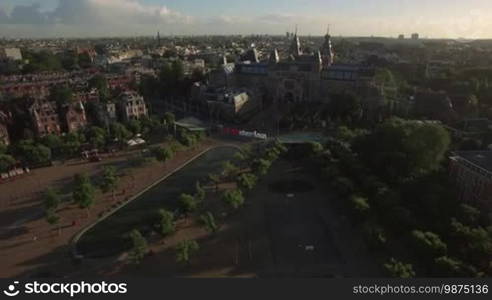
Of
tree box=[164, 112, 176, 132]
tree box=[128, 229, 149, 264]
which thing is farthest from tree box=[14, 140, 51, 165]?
tree box=[128, 229, 149, 264]

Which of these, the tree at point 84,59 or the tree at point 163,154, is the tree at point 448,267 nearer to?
the tree at point 163,154

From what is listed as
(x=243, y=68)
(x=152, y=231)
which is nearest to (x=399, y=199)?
(x=152, y=231)

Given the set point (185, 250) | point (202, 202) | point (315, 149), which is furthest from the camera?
point (315, 149)

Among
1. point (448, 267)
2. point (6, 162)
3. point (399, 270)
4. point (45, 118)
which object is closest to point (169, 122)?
point (45, 118)

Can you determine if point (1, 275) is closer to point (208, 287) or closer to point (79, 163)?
point (208, 287)

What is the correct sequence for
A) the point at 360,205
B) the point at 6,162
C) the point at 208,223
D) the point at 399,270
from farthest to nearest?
the point at 6,162 < the point at 360,205 < the point at 208,223 < the point at 399,270

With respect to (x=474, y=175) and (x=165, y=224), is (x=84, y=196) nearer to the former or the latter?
(x=165, y=224)

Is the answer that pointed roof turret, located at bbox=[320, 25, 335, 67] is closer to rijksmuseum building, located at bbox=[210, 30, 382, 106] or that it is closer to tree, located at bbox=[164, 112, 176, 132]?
rijksmuseum building, located at bbox=[210, 30, 382, 106]
